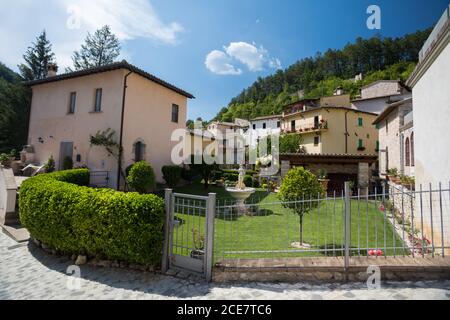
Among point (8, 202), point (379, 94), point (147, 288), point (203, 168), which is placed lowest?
point (147, 288)

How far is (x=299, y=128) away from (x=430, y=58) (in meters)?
28.3

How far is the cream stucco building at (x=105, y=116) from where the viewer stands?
521 inches

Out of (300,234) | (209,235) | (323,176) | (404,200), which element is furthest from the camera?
(323,176)

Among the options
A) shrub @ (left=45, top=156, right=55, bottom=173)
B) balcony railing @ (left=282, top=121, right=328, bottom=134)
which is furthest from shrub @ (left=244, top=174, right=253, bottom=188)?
balcony railing @ (left=282, top=121, right=328, bottom=134)

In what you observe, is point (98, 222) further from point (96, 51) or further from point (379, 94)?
point (379, 94)

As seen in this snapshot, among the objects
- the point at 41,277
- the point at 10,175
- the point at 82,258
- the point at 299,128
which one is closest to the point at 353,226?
the point at 82,258

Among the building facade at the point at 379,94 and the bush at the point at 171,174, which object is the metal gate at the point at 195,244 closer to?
the bush at the point at 171,174

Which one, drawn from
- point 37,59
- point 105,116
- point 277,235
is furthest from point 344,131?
point 37,59

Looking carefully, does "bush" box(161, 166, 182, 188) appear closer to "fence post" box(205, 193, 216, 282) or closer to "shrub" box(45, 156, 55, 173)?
"shrub" box(45, 156, 55, 173)

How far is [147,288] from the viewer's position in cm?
430

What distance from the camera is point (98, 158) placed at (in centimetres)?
1367

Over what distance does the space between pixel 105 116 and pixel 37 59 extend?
24.7 meters

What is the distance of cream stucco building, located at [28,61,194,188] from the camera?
1324 centimetres

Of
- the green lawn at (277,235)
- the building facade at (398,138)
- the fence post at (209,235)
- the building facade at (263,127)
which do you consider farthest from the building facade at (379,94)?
the fence post at (209,235)
